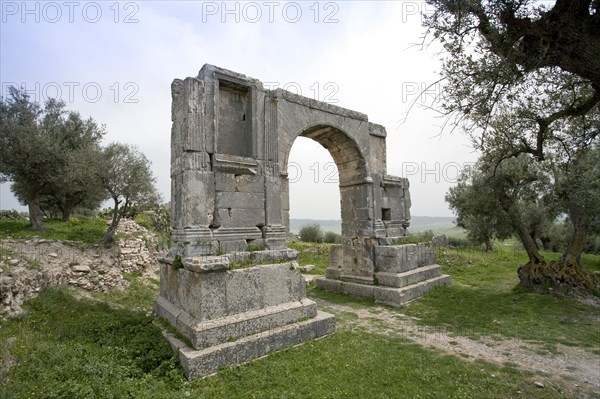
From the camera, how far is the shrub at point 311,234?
78.5 ft

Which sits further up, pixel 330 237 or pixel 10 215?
pixel 10 215

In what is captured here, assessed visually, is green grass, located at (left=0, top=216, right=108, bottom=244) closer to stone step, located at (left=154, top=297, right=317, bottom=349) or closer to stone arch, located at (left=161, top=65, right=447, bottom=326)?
stone step, located at (left=154, top=297, right=317, bottom=349)

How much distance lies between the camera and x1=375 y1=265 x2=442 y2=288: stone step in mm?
9102

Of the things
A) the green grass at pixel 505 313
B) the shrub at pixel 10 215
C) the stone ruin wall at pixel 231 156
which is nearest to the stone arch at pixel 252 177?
the stone ruin wall at pixel 231 156

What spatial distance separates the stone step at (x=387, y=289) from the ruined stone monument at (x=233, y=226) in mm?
49

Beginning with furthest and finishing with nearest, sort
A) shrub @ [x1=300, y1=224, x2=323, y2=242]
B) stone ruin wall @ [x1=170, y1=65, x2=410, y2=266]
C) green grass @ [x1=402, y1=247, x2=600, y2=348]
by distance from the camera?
shrub @ [x1=300, y1=224, x2=323, y2=242] < green grass @ [x1=402, y1=247, x2=600, y2=348] < stone ruin wall @ [x1=170, y1=65, x2=410, y2=266]

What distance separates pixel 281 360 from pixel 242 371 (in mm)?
712

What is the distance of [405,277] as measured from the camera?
30.4 feet

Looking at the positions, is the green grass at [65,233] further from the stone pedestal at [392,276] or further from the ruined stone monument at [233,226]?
the stone pedestal at [392,276]

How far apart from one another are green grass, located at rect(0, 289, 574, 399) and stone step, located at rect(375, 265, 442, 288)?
10.0ft

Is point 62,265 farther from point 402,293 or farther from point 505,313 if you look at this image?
point 505,313

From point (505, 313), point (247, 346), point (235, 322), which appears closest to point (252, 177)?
point (235, 322)

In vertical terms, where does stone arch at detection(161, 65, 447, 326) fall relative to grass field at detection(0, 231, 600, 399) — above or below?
above

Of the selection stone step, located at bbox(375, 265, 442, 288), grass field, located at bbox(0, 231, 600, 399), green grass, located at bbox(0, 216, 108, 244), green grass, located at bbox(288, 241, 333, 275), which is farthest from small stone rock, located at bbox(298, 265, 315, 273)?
green grass, located at bbox(0, 216, 108, 244)
